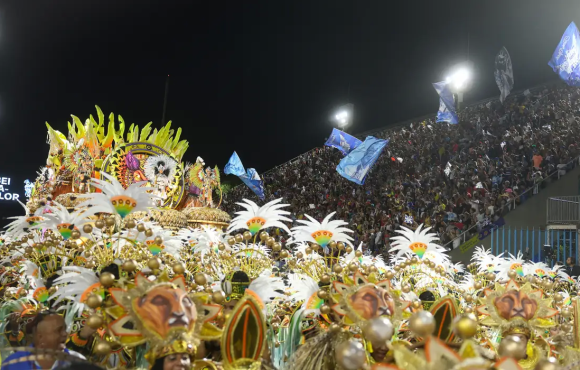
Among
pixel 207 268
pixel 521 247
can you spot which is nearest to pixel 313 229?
pixel 207 268

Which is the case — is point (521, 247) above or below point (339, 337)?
above

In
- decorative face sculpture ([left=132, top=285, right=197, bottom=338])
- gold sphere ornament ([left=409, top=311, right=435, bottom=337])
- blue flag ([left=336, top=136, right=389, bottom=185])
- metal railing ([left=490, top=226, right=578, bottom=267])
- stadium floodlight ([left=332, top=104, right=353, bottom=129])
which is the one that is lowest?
decorative face sculpture ([left=132, top=285, right=197, bottom=338])

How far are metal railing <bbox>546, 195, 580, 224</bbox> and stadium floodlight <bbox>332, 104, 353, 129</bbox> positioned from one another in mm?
12654

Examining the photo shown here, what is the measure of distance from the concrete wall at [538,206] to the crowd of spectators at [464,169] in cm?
16

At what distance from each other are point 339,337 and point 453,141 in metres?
13.3

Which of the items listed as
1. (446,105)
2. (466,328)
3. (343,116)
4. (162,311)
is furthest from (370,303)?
(343,116)

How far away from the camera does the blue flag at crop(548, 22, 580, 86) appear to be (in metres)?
10.7

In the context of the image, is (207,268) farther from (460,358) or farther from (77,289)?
(460,358)

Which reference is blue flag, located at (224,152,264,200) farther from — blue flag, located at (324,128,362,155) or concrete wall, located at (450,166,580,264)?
concrete wall, located at (450,166,580,264)

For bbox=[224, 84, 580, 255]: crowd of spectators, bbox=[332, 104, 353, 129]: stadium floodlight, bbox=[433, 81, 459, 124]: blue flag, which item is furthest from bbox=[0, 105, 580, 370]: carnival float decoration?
bbox=[332, 104, 353, 129]: stadium floodlight

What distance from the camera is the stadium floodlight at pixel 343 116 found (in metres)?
22.1

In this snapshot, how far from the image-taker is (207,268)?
4.23 meters

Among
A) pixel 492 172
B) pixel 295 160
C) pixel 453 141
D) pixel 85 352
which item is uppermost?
pixel 295 160

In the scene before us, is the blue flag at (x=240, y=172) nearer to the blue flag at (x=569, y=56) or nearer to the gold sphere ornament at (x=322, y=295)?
the blue flag at (x=569, y=56)
